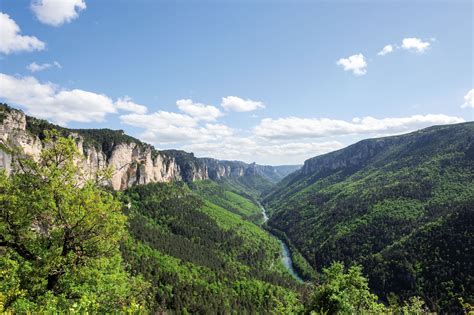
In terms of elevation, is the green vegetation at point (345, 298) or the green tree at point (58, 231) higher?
the green tree at point (58, 231)

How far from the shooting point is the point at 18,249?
1543 cm

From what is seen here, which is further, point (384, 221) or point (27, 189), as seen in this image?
point (384, 221)

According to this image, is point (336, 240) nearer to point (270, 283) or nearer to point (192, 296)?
point (270, 283)

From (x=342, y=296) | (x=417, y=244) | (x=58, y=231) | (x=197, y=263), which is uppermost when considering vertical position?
(x=58, y=231)

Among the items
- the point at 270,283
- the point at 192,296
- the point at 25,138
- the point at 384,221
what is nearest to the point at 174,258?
the point at 192,296

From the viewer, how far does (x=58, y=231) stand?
15.7 m

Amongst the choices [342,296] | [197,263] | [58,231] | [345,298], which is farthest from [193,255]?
[58,231]

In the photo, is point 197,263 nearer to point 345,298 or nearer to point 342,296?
point 342,296

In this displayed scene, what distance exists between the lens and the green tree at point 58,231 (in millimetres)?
14812

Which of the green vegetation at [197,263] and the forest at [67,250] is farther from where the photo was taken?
the green vegetation at [197,263]

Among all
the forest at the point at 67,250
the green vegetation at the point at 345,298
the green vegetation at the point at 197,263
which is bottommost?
the green vegetation at the point at 197,263

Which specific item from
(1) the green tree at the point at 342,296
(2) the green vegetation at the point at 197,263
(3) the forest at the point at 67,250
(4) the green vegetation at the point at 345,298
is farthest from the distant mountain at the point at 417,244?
(3) the forest at the point at 67,250

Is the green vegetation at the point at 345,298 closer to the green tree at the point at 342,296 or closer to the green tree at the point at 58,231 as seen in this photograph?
the green tree at the point at 342,296

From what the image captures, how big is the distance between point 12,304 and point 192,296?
348ft
